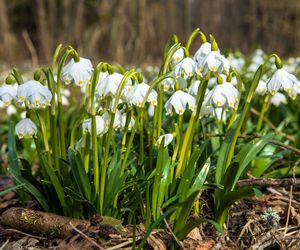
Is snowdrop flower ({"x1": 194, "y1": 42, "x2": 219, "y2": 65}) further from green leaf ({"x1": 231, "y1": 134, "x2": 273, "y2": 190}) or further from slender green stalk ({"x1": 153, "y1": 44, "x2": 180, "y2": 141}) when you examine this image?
green leaf ({"x1": 231, "y1": 134, "x2": 273, "y2": 190})

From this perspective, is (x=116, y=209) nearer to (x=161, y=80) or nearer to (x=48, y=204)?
(x=48, y=204)

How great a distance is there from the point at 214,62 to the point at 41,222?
88cm

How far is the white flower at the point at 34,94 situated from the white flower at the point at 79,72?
0.09 m

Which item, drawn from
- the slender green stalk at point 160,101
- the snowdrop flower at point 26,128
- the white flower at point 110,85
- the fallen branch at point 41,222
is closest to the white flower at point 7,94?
the snowdrop flower at point 26,128

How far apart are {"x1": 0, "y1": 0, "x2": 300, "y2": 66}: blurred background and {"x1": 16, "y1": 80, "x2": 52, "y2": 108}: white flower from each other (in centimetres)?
924

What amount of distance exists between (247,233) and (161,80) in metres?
0.68

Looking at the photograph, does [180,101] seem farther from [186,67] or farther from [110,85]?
[110,85]

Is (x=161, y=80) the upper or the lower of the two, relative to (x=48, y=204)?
upper


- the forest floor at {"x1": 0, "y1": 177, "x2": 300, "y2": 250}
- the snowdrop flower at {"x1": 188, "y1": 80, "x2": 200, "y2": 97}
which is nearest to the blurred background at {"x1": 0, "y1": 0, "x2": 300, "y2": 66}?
the snowdrop flower at {"x1": 188, "y1": 80, "x2": 200, "y2": 97}

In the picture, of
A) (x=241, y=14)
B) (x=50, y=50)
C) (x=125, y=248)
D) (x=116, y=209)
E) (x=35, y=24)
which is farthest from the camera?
(x=35, y=24)

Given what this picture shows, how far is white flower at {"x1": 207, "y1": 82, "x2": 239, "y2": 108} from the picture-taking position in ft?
6.37

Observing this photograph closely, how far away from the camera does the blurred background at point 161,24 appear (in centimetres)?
1185

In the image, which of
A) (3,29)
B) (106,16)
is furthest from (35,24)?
(106,16)

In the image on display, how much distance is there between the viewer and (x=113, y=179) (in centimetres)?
199
